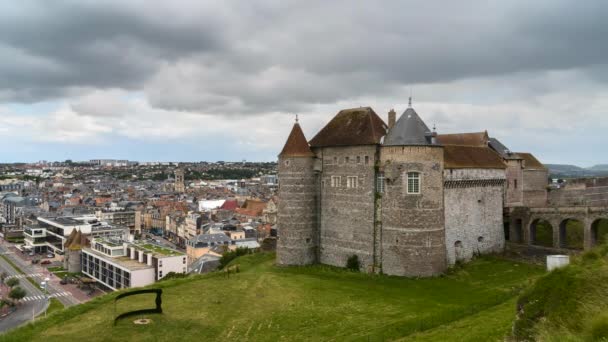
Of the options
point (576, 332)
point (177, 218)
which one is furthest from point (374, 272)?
point (177, 218)

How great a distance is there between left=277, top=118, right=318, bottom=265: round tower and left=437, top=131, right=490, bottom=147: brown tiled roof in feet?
47.8

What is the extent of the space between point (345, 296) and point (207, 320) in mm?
9329

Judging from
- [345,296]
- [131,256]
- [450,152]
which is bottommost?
[131,256]

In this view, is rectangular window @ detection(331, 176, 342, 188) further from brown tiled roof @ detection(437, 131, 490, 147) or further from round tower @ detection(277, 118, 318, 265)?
brown tiled roof @ detection(437, 131, 490, 147)

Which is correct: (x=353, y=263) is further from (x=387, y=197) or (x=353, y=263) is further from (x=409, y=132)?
(x=409, y=132)

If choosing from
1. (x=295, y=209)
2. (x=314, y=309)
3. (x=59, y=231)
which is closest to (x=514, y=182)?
(x=295, y=209)

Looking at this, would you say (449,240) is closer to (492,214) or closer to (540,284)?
(492,214)

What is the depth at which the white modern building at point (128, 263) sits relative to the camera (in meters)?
74.4

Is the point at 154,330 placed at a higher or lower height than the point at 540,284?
lower

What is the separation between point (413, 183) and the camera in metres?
38.5

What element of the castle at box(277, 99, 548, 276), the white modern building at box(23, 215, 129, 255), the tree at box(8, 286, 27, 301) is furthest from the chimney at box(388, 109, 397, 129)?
the white modern building at box(23, 215, 129, 255)

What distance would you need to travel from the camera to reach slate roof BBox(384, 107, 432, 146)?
38.7 meters

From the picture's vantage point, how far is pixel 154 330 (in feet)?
93.4

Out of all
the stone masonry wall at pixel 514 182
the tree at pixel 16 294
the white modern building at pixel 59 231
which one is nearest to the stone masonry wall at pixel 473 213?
the stone masonry wall at pixel 514 182
